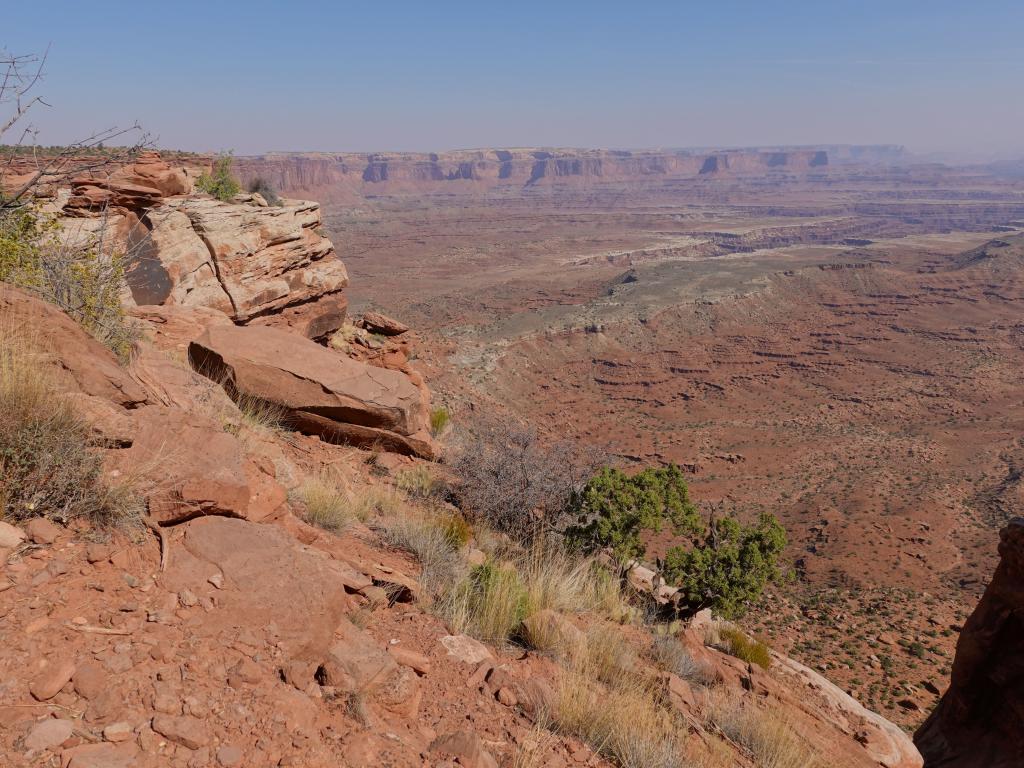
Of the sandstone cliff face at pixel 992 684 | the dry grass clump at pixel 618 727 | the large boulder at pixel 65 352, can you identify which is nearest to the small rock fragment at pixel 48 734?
→ the large boulder at pixel 65 352

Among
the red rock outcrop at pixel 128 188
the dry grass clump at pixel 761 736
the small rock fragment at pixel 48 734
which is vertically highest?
the red rock outcrop at pixel 128 188

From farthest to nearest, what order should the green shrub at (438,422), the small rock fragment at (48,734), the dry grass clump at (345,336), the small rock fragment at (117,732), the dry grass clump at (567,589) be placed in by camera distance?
the dry grass clump at (345,336)
the green shrub at (438,422)
the dry grass clump at (567,589)
the small rock fragment at (117,732)
the small rock fragment at (48,734)

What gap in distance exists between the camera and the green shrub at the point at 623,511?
8.77 meters

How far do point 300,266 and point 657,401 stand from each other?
30.5 metres

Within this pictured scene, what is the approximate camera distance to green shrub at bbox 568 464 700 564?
345 inches

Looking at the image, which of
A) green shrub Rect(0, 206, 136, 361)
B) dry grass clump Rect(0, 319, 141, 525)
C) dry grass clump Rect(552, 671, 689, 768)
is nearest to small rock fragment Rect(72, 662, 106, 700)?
dry grass clump Rect(0, 319, 141, 525)

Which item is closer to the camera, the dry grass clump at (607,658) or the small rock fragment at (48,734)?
the small rock fragment at (48,734)

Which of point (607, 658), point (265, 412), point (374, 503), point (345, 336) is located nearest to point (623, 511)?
point (374, 503)

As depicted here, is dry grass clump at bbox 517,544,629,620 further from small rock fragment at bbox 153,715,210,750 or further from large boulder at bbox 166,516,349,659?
small rock fragment at bbox 153,715,210,750

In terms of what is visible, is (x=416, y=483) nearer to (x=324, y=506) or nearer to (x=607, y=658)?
(x=324, y=506)

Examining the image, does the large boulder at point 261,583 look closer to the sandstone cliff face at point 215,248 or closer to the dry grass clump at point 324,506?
the dry grass clump at point 324,506

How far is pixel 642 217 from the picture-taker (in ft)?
470

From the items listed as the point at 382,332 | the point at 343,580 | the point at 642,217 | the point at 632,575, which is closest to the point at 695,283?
the point at 382,332

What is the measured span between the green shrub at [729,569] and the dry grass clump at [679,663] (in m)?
2.79
